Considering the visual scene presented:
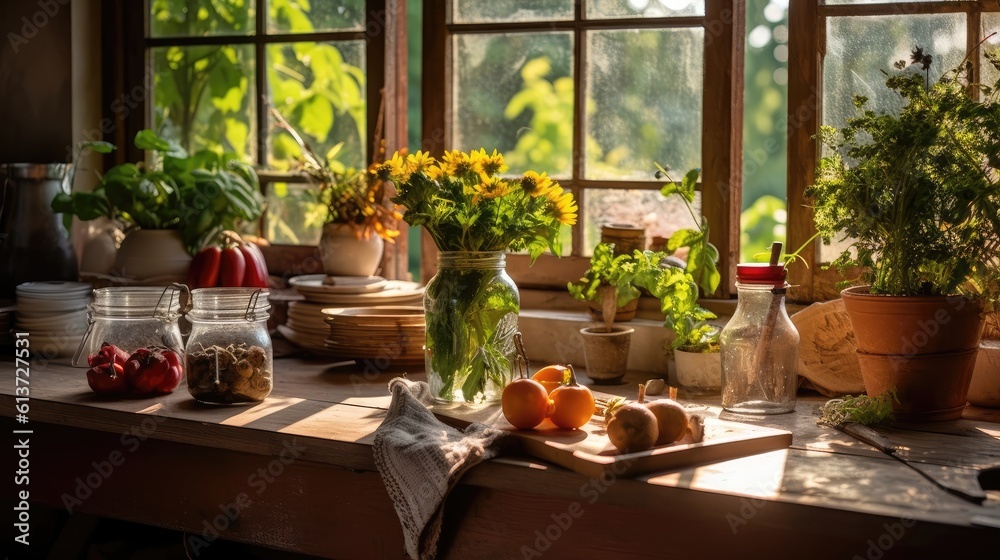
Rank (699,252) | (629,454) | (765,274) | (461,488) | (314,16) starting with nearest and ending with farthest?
(629,454)
(461,488)
(765,274)
(699,252)
(314,16)

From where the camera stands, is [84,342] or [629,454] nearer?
[629,454]

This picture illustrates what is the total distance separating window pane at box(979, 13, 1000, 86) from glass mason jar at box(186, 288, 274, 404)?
4.70ft

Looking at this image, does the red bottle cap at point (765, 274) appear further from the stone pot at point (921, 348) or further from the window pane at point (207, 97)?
the window pane at point (207, 97)

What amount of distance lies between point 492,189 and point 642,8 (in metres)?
0.76

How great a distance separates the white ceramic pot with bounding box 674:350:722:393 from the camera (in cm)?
193

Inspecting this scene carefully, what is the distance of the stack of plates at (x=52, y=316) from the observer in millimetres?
2239

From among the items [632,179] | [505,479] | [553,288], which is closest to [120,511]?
[505,479]

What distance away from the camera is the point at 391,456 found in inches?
59.1

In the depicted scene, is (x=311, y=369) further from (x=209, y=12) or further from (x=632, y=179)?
(x=209, y=12)

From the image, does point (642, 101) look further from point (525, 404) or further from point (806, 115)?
point (525, 404)

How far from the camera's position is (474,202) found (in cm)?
177

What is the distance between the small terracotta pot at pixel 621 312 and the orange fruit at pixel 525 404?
585mm

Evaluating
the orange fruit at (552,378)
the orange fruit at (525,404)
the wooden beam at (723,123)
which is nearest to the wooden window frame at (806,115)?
the wooden beam at (723,123)

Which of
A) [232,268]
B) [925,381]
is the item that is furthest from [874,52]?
[232,268]
